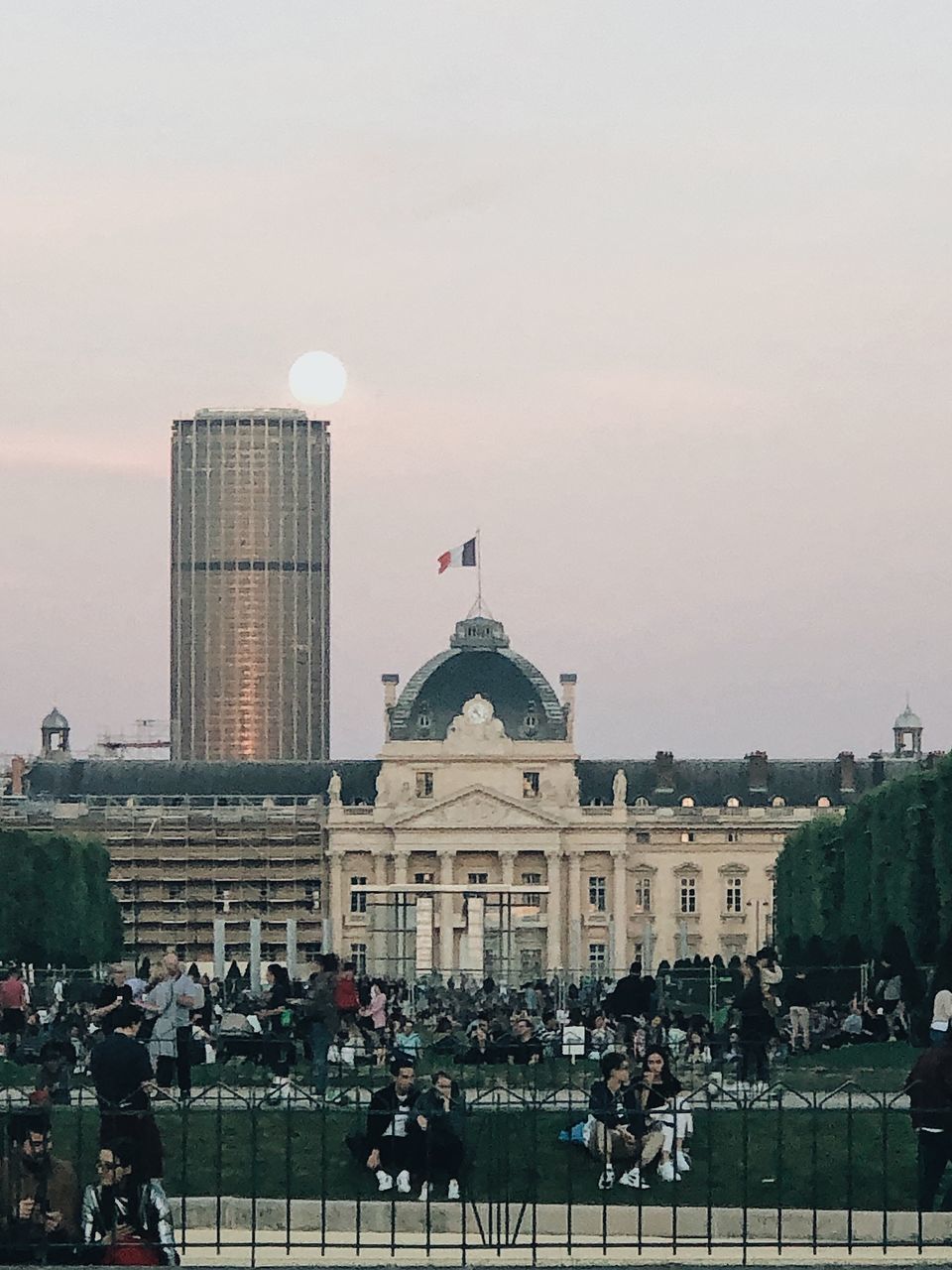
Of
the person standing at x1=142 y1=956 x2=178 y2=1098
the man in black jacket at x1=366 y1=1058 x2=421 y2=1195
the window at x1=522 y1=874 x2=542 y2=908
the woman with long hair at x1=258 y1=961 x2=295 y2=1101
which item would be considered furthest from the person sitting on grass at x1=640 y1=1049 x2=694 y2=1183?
the window at x1=522 y1=874 x2=542 y2=908

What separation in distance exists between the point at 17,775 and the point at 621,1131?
152 metres

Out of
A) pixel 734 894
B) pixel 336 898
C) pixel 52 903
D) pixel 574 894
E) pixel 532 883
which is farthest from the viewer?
pixel 336 898

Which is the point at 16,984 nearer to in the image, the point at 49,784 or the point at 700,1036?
the point at 700,1036

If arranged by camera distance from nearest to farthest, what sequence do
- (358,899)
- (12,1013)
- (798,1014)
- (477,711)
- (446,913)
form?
(12,1013) < (798,1014) < (446,913) < (358,899) < (477,711)

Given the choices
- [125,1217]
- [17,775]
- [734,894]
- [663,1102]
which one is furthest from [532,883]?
[125,1217]

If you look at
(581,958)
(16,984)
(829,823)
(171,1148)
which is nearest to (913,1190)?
(171,1148)

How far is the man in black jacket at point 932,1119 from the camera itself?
96.9 ft

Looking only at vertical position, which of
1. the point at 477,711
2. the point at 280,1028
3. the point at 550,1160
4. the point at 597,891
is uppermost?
the point at 477,711

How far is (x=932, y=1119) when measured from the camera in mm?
29547

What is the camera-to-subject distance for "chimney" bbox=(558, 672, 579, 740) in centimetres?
17862

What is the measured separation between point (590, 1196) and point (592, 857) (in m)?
140

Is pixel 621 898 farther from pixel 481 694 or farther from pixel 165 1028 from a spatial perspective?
pixel 165 1028

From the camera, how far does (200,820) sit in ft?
573

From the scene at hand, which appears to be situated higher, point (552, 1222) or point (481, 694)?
point (481, 694)
